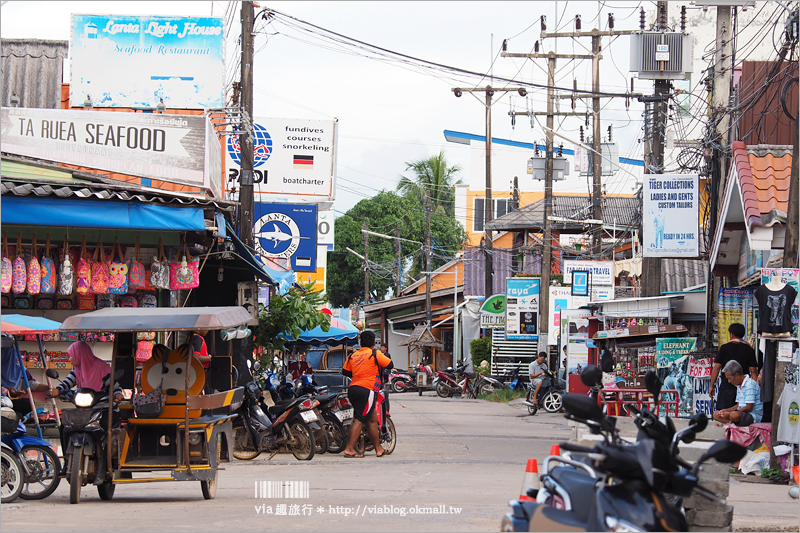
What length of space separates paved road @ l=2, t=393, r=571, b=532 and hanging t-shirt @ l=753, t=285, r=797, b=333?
369 centimetres

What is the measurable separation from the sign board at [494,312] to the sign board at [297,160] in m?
13.2

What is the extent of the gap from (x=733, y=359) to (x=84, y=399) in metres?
8.62

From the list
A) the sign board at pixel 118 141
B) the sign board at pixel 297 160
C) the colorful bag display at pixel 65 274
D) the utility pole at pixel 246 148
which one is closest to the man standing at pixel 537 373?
the sign board at pixel 297 160

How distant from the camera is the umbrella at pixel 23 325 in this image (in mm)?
10547

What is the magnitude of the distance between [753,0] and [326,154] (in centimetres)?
1140

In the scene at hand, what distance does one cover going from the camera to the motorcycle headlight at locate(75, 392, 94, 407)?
29.7ft

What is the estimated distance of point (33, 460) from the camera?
9.15 metres

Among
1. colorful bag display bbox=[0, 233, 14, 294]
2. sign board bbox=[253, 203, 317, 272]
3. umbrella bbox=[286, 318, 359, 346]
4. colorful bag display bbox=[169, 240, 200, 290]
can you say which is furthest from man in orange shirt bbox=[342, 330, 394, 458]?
umbrella bbox=[286, 318, 359, 346]

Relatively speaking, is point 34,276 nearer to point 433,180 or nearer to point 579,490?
point 579,490

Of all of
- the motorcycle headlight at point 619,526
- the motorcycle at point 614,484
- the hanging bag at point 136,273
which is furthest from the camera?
the hanging bag at point 136,273

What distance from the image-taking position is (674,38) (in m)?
19.1

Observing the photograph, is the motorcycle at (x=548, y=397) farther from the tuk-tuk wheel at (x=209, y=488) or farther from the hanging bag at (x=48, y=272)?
the tuk-tuk wheel at (x=209, y=488)

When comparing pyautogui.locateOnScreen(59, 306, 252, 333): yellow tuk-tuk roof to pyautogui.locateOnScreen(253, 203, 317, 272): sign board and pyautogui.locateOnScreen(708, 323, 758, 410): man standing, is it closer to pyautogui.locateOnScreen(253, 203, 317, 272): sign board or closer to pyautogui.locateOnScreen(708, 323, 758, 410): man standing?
pyautogui.locateOnScreen(708, 323, 758, 410): man standing

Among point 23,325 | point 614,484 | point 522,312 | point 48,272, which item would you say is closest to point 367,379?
point 48,272
